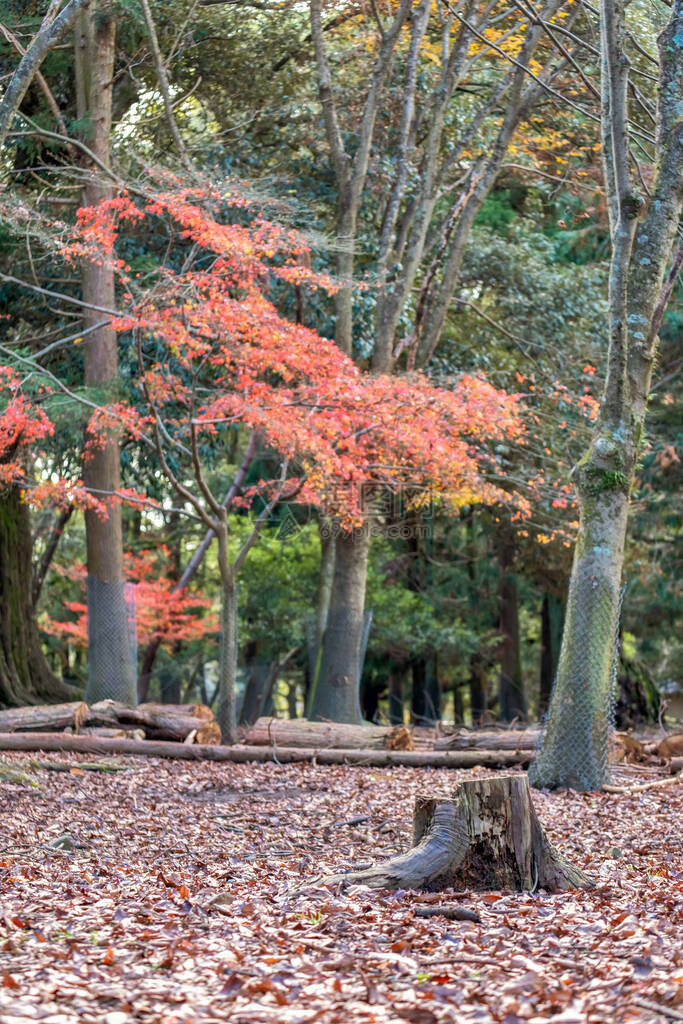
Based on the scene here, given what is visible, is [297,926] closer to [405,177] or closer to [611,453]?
[611,453]

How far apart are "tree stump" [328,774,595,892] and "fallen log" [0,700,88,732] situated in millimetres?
6995

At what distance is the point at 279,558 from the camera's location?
19.4 meters

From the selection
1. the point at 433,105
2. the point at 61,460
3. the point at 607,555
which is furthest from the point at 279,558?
the point at 607,555

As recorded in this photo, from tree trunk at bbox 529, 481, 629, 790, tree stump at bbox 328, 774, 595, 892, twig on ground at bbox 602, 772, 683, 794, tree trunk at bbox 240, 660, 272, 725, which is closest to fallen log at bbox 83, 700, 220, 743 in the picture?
tree trunk at bbox 529, 481, 629, 790

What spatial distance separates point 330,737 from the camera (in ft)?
38.9

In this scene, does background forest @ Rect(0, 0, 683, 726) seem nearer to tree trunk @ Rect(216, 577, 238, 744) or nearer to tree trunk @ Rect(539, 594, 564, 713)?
tree trunk @ Rect(216, 577, 238, 744)

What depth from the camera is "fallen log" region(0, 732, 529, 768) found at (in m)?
11.0

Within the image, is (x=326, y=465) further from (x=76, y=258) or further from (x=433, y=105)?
(x=433, y=105)

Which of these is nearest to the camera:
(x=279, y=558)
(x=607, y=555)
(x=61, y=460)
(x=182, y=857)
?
(x=182, y=857)

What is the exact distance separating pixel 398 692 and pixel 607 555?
1605cm

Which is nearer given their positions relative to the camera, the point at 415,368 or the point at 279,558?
the point at 415,368

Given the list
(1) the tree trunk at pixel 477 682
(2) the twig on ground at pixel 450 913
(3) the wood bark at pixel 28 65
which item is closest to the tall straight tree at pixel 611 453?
(3) the wood bark at pixel 28 65

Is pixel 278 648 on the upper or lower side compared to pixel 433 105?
lower

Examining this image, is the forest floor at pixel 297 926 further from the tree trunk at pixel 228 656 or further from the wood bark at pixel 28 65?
the wood bark at pixel 28 65
